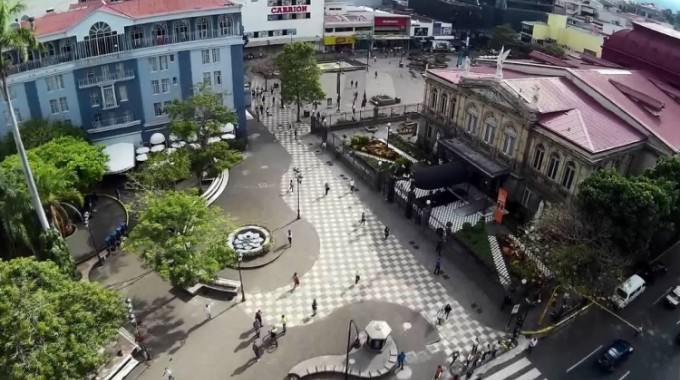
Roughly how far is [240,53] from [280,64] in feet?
31.0

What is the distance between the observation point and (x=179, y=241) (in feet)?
116

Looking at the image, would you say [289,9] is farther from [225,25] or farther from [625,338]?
[625,338]

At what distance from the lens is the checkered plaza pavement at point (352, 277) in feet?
128

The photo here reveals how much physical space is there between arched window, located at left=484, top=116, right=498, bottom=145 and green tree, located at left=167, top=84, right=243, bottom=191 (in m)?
27.1

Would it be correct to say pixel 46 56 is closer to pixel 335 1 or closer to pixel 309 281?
pixel 309 281

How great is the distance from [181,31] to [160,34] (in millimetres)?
2336

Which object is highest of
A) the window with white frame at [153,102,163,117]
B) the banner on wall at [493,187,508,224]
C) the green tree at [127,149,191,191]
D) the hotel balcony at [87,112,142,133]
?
the window with white frame at [153,102,163,117]

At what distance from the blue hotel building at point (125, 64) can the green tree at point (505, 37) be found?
68900 millimetres

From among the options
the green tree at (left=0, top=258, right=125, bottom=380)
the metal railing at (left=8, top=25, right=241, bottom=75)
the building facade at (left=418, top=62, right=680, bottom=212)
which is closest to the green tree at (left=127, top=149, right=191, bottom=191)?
the metal railing at (left=8, top=25, right=241, bottom=75)

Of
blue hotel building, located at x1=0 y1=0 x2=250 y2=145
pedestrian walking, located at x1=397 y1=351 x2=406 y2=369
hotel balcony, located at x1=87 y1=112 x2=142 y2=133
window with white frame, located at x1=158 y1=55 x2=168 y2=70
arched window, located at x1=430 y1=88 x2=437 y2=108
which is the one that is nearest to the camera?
pedestrian walking, located at x1=397 y1=351 x2=406 y2=369

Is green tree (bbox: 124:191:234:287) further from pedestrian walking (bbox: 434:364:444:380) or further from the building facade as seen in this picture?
the building facade

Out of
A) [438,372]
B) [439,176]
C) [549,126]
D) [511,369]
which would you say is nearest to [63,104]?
[439,176]

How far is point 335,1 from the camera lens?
12125cm

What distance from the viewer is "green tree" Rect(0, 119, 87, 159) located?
159ft
